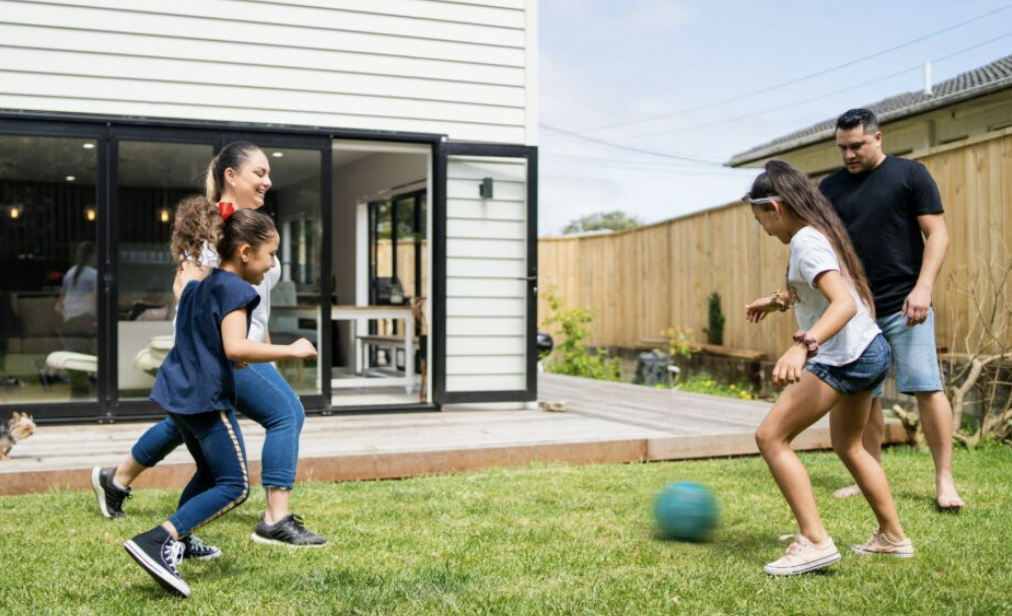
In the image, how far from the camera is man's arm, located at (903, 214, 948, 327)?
13.7 feet

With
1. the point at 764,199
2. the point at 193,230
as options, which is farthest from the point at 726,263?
the point at 193,230

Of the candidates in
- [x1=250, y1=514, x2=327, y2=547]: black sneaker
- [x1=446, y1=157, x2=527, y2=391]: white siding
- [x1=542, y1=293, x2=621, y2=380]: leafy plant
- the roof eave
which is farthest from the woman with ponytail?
the roof eave

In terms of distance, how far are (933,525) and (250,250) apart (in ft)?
9.56

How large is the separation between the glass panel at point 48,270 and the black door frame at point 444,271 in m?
2.44

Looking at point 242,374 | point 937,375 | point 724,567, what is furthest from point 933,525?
point 242,374

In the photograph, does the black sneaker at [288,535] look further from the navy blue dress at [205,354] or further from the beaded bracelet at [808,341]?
the beaded bracelet at [808,341]

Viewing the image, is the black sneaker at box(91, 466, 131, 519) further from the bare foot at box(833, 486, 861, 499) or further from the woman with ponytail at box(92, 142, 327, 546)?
the bare foot at box(833, 486, 861, 499)

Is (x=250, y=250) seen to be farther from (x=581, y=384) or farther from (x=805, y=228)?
(x=581, y=384)

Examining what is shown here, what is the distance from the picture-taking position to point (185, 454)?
5391 millimetres

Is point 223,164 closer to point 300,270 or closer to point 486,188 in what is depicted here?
point 300,270

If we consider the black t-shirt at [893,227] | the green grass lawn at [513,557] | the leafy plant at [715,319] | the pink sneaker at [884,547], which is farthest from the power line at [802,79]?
the pink sneaker at [884,547]

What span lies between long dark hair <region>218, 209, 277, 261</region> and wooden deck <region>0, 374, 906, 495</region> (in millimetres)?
2058

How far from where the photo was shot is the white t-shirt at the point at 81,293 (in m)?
6.70

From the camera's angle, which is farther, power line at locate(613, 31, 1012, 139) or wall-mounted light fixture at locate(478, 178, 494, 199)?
power line at locate(613, 31, 1012, 139)
